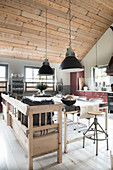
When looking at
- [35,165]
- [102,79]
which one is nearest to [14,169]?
[35,165]

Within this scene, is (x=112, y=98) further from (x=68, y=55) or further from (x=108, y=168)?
(x=108, y=168)

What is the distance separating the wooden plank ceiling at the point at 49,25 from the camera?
14.8ft

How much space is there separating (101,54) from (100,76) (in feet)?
3.92

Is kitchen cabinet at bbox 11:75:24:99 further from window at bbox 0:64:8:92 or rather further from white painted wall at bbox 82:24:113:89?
white painted wall at bbox 82:24:113:89

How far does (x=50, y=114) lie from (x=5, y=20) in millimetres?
4071

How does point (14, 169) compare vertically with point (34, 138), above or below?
below

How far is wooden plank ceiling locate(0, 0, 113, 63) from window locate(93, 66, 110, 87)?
147 cm

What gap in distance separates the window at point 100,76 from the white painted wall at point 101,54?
11.5 inches

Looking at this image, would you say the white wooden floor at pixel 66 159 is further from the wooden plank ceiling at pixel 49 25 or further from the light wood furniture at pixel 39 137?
the wooden plank ceiling at pixel 49 25

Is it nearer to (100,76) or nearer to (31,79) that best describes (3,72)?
(31,79)

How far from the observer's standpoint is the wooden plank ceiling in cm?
452

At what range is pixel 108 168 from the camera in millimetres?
1899

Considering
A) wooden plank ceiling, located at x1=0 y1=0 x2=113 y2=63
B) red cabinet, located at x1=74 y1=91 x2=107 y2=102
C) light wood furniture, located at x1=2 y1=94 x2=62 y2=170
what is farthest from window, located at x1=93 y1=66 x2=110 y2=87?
light wood furniture, located at x1=2 y1=94 x2=62 y2=170

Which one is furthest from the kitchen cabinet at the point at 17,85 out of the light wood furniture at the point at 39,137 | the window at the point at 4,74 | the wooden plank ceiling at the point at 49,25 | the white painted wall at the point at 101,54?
the light wood furniture at the point at 39,137
